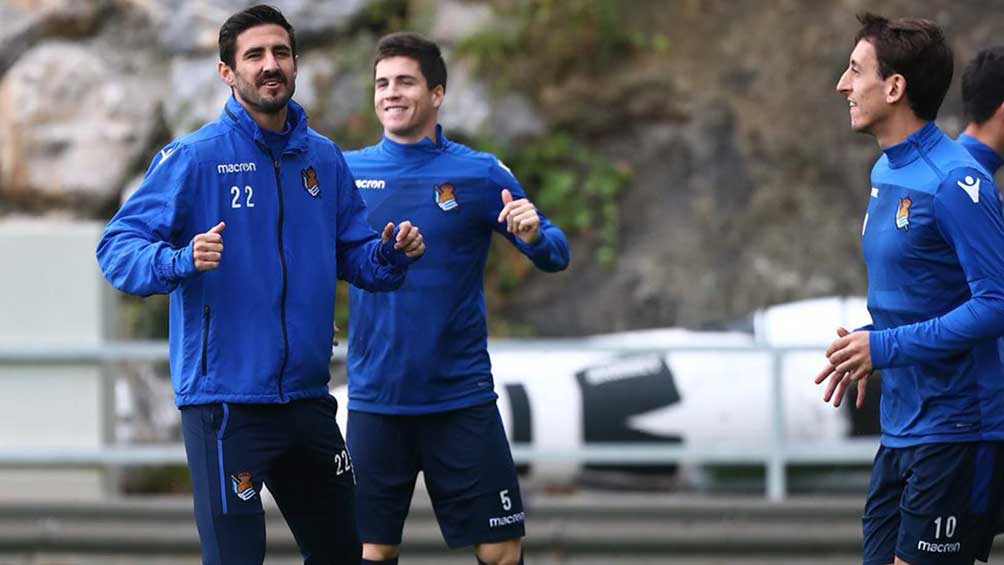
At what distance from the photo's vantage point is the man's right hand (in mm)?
4539

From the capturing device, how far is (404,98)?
6.00 metres

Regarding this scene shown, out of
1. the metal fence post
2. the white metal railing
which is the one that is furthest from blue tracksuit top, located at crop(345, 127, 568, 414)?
the metal fence post

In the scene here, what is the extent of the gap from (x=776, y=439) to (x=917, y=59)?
175 inches

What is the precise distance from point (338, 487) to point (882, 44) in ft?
6.85

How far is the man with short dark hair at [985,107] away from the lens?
509cm

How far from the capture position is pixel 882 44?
4.77m

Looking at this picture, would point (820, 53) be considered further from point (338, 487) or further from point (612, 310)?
point (338, 487)

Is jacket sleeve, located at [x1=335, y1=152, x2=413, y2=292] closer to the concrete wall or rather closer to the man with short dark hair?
the man with short dark hair

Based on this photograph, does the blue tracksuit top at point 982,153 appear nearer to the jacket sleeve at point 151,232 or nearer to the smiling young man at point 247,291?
the smiling young man at point 247,291

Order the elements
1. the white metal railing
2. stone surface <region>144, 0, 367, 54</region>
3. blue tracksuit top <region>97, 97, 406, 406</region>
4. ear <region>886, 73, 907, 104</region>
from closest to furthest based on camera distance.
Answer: ear <region>886, 73, 907, 104</region>
blue tracksuit top <region>97, 97, 406, 406</region>
the white metal railing
stone surface <region>144, 0, 367, 54</region>

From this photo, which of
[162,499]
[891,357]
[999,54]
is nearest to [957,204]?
[891,357]

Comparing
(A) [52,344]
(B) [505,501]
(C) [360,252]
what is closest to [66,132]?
(A) [52,344]

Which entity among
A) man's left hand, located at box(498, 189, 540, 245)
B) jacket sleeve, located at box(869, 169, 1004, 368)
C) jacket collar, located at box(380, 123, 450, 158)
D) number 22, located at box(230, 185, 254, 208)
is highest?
jacket collar, located at box(380, 123, 450, 158)

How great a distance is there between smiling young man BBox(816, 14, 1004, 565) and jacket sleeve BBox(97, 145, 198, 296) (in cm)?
188
